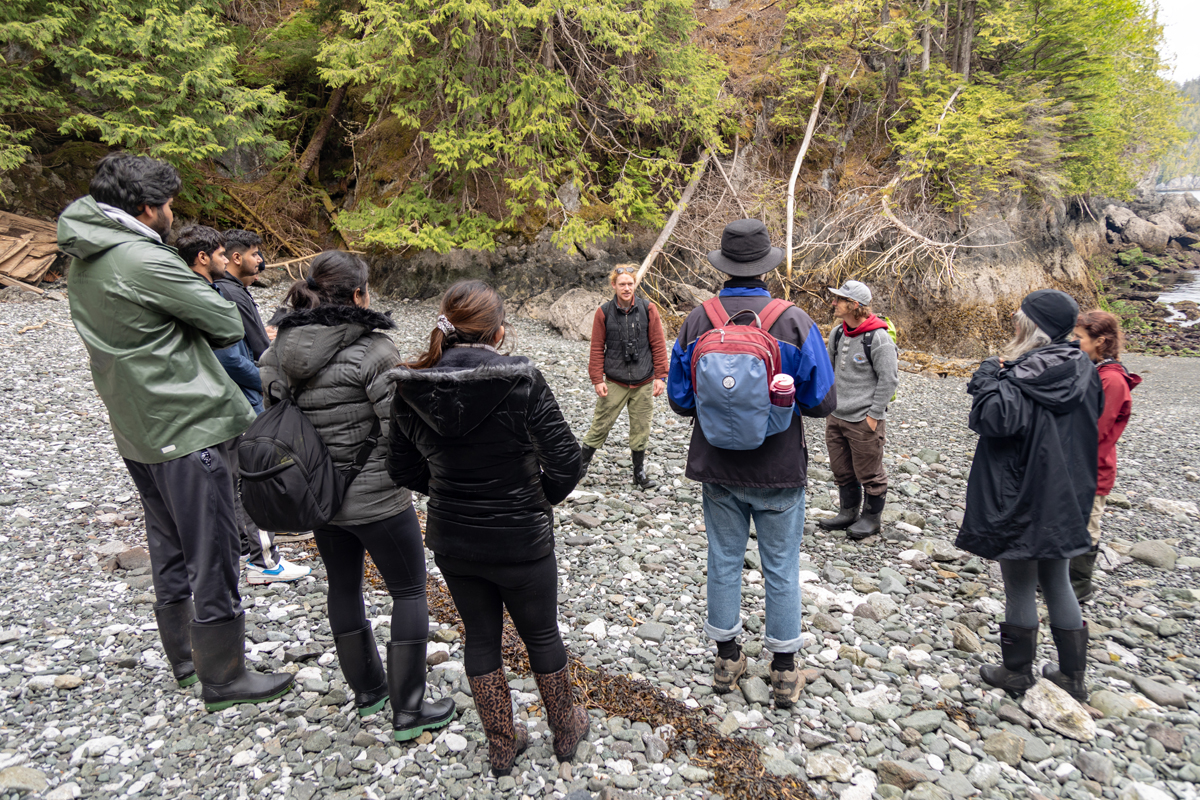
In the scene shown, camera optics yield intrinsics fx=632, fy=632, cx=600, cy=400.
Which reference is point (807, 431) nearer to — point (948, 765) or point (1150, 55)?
point (948, 765)

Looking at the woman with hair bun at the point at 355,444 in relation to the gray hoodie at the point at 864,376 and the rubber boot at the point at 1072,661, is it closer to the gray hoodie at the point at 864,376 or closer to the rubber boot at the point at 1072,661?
the rubber boot at the point at 1072,661

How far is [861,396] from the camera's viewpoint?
5.66 meters

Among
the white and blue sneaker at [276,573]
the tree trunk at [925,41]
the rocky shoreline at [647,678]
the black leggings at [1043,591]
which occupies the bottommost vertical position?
the rocky shoreline at [647,678]

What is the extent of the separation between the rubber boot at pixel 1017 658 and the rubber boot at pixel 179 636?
4570mm

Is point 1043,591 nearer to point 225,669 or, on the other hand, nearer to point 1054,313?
point 1054,313

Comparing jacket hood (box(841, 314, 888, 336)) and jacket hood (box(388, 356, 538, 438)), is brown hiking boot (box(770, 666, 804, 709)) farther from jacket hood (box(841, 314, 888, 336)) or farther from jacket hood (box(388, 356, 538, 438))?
jacket hood (box(841, 314, 888, 336))

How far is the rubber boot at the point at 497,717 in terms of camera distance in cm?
290

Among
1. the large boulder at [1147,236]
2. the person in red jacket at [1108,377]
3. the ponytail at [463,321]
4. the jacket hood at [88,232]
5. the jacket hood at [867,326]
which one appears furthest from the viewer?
the large boulder at [1147,236]

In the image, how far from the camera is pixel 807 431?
940cm

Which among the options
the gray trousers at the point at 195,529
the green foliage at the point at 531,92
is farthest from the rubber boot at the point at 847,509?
the green foliage at the point at 531,92

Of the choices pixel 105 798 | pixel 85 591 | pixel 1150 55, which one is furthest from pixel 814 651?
pixel 1150 55

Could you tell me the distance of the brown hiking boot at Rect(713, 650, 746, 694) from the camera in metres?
3.72

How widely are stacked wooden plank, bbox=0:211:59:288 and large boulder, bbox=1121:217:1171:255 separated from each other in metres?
49.3

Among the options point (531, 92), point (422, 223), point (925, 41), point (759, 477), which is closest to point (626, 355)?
point (759, 477)
